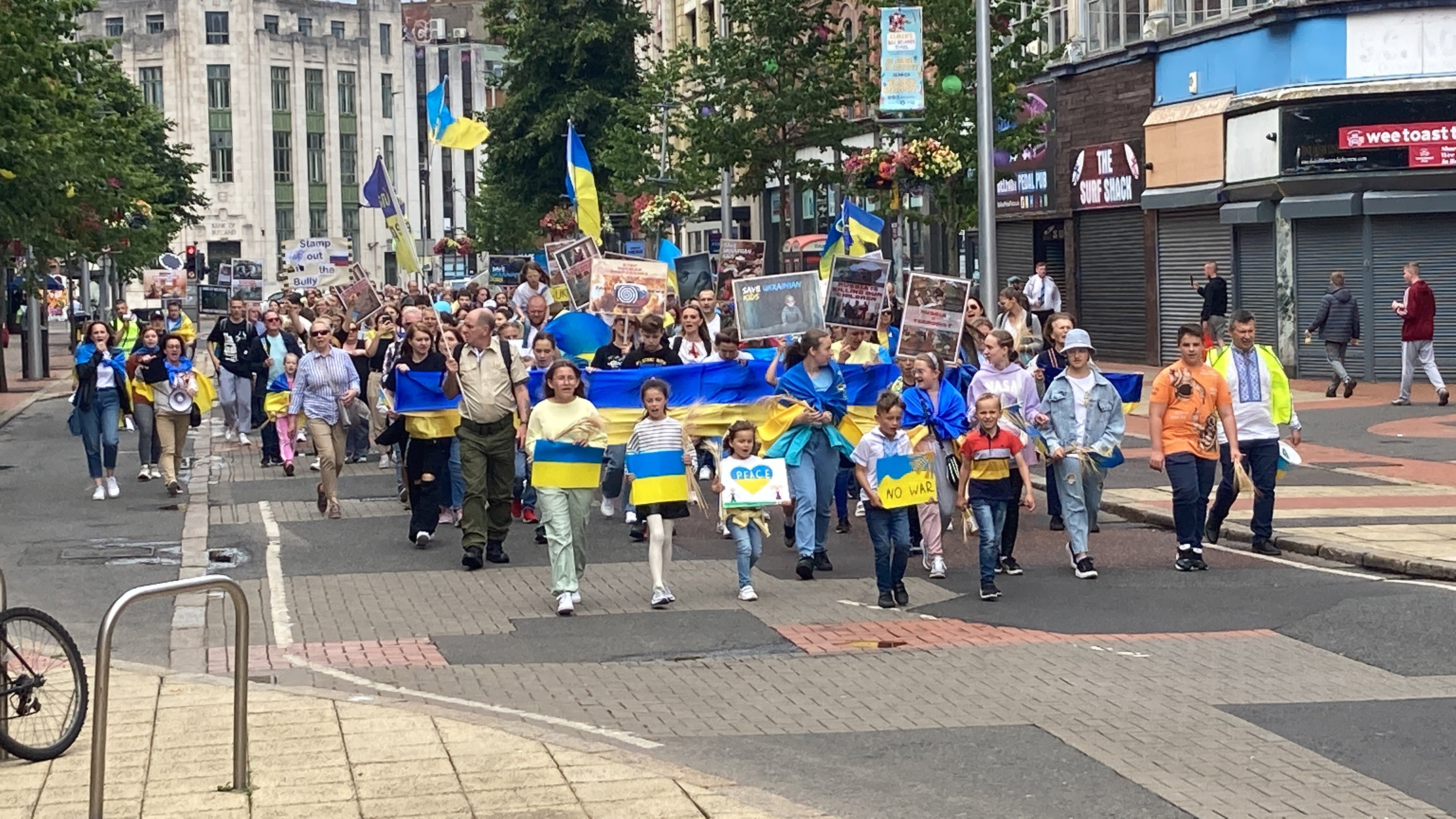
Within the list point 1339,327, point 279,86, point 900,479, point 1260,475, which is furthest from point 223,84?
point 900,479

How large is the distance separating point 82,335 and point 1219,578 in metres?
12.6

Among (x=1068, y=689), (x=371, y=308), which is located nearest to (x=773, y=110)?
(x=371, y=308)

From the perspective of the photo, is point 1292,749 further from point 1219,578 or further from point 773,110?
point 773,110

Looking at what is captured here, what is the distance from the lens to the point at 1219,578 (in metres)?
13.5

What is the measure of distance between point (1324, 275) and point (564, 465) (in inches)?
773

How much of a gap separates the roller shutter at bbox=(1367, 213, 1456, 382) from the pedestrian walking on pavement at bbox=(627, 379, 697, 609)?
1829 centimetres

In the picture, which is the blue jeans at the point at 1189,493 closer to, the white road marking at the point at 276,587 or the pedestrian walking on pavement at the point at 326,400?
the white road marking at the point at 276,587

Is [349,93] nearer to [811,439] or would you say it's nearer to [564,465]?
[811,439]

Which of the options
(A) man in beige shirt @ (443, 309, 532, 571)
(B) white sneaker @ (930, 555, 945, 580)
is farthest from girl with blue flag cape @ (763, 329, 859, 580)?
(A) man in beige shirt @ (443, 309, 532, 571)

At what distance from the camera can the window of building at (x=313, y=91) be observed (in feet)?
393

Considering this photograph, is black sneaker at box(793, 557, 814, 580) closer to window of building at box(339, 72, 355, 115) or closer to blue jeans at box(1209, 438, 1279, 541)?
blue jeans at box(1209, 438, 1279, 541)

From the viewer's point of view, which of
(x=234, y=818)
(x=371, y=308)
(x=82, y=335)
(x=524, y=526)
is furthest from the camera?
(x=371, y=308)

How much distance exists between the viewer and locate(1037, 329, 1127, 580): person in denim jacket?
45.0 ft

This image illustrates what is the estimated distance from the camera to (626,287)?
1869cm
